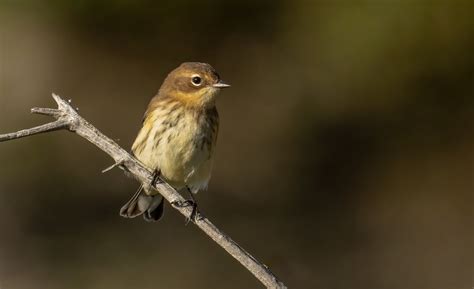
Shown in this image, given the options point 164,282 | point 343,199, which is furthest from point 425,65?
point 164,282

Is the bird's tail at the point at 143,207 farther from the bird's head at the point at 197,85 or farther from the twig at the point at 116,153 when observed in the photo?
the twig at the point at 116,153

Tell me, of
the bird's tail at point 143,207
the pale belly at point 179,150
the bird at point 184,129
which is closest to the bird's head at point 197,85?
the bird at point 184,129

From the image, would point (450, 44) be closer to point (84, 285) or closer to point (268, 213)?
point (268, 213)

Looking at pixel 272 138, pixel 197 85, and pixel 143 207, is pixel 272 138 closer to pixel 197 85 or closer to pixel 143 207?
pixel 143 207

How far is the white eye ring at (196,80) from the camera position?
6.30 metres

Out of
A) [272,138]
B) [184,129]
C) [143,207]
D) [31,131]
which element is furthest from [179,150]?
[272,138]

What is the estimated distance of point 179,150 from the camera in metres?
6.11

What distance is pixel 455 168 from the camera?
13.3 metres

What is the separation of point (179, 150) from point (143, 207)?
89 centimetres

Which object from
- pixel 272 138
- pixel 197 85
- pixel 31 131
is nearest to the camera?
pixel 31 131

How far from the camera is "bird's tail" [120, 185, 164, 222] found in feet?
22.2

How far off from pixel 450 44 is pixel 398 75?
92 centimetres

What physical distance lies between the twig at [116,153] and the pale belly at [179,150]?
3.75 feet

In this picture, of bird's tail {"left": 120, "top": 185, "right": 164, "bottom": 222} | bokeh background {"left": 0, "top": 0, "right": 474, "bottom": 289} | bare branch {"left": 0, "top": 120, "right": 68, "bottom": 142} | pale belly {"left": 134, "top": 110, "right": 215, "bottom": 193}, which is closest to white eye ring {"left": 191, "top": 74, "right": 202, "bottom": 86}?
pale belly {"left": 134, "top": 110, "right": 215, "bottom": 193}
